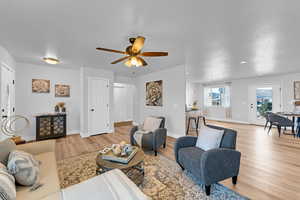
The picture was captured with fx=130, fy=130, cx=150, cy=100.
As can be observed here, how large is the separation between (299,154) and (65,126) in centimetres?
644

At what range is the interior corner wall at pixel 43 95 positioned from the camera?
3919 mm

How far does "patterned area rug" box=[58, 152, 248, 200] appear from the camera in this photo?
1.71 m

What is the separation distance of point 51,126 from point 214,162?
4624 millimetres

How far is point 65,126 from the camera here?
14.3ft

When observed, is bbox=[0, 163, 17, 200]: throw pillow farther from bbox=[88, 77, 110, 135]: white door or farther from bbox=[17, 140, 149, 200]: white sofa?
bbox=[88, 77, 110, 135]: white door

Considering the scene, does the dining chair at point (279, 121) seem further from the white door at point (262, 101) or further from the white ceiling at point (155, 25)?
the white ceiling at point (155, 25)

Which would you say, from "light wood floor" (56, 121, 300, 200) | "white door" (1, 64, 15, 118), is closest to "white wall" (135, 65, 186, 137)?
"light wood floor" (56, 121, 300, 200)

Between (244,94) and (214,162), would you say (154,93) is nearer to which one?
(214,162)

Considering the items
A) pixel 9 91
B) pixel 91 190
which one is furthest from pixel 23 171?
pixel 9 91

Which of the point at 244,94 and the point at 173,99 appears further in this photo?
the point at 244,94

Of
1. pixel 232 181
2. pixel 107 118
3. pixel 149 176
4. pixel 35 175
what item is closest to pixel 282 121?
pixel 232 181

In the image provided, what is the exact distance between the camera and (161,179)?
205 centimetres

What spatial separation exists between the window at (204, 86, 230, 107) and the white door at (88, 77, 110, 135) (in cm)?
654

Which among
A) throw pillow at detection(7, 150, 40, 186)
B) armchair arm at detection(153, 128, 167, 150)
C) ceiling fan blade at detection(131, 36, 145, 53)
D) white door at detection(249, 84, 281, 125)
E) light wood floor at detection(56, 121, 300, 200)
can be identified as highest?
ceiling fan blade at detection(131, 36, 145, 53)
